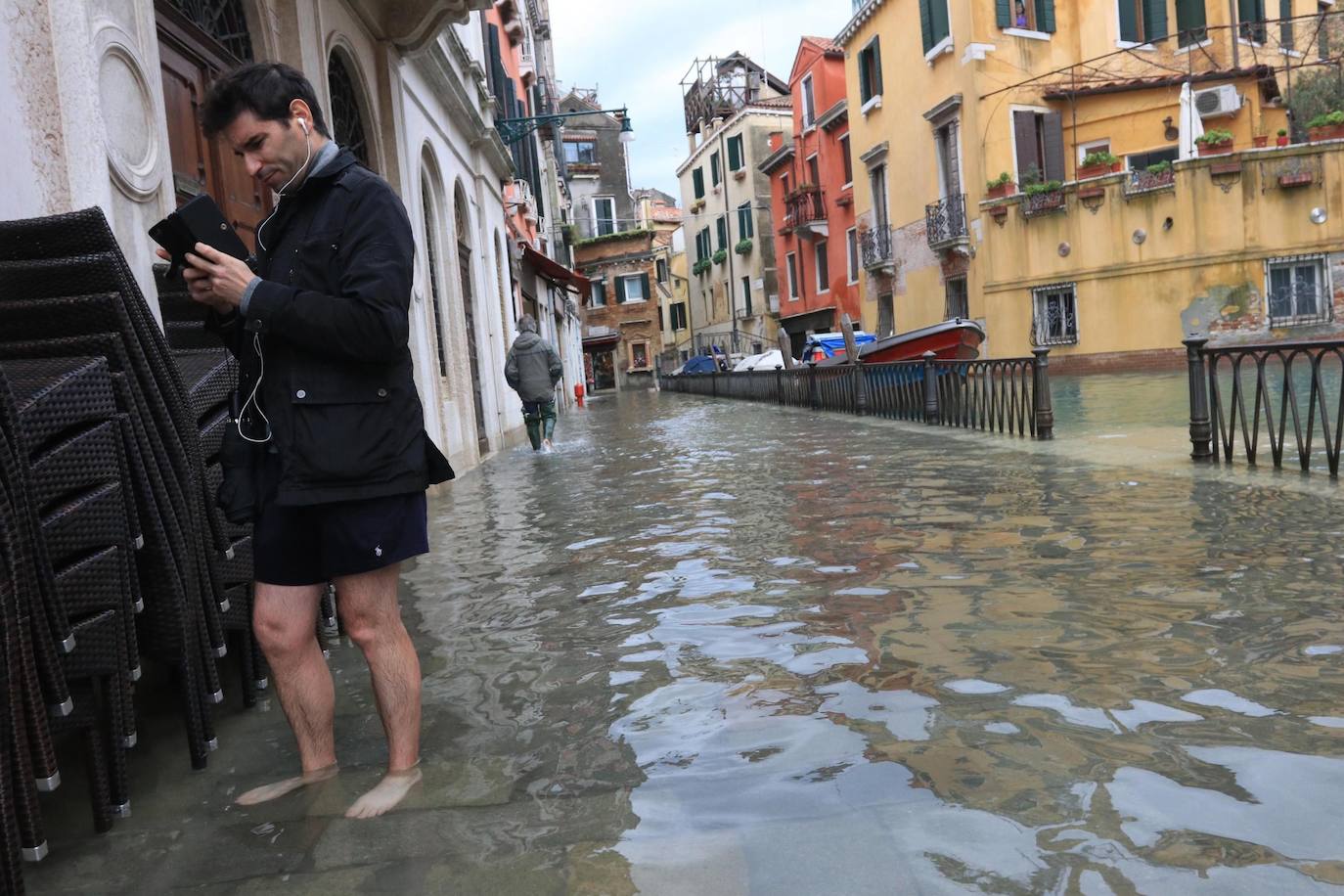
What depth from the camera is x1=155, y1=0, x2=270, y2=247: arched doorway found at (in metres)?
5.86

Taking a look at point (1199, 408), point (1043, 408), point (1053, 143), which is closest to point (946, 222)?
point (1053, 143)

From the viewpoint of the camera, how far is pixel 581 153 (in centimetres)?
6191

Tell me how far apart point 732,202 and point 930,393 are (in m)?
39.2

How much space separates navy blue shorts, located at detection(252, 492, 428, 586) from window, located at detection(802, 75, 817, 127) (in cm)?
3855

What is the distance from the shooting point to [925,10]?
1057 inches

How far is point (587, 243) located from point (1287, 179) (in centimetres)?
3987

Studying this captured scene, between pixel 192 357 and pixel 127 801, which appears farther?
pixel 192 357

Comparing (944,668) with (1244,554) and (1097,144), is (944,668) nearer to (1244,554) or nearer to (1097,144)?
(1244,554)

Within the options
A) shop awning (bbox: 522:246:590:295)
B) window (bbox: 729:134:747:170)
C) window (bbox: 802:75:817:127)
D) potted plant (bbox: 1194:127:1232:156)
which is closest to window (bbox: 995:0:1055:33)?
potted plant (bbox: 1194:127:1232:156)

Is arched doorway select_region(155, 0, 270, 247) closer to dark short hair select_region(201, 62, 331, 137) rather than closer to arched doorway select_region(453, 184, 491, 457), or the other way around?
dark short hair select_region(201, 62, 331, 137)

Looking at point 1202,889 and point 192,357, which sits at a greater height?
point 192,357

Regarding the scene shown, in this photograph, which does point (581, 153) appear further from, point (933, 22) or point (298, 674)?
point (298, 674)

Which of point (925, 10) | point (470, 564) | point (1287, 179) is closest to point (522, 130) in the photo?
point (925, 10)

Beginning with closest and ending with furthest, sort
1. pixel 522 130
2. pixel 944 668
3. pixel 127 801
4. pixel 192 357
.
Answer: pixel 127 801 → pixel 944 668 → pixel 192 357 → pixel 522 130
